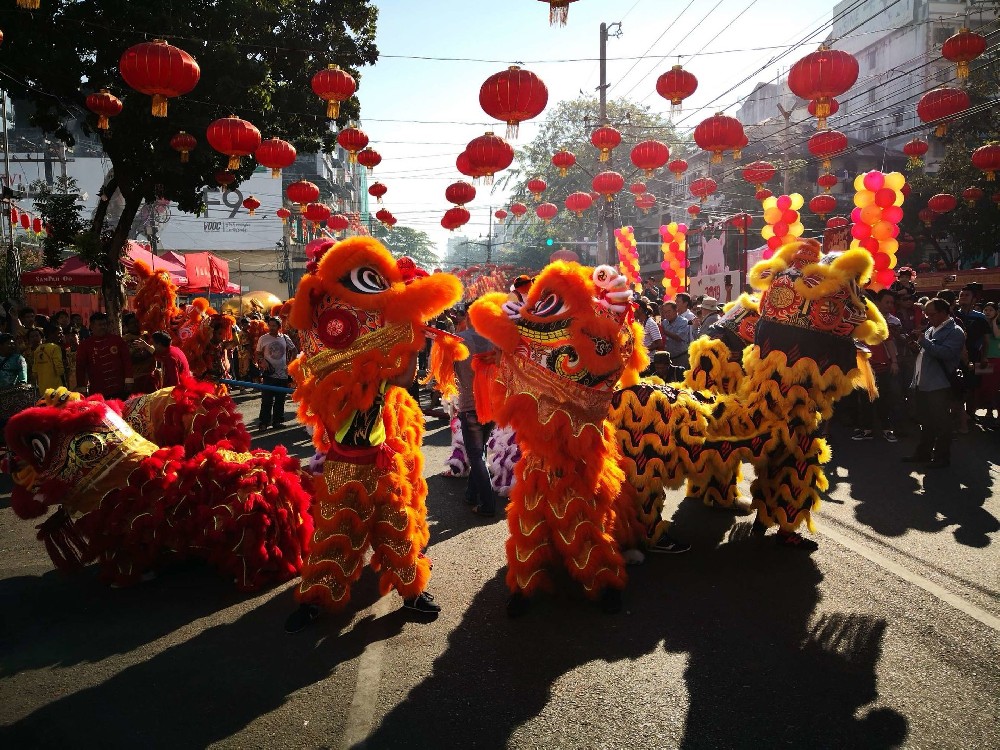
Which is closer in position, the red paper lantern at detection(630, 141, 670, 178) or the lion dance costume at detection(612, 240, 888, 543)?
the lion dance costume at detection(612, 240, 888, 543)

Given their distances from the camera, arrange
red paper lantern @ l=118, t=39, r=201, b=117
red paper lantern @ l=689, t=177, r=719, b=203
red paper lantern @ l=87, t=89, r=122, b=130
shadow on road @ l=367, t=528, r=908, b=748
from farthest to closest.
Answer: red paper lantern @ l=689, t=177, r=719, b=203 < red paper lantern @ l=87, t=89, r=122, b=130 < red paper lantern @ l=118, t=39, r=201, b=117 < shadow on road @ l=367, t=528, r=908, b=748

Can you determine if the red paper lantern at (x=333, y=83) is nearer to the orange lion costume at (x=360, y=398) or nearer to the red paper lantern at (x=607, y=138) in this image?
the red paper lantern at (x=607, y=138)

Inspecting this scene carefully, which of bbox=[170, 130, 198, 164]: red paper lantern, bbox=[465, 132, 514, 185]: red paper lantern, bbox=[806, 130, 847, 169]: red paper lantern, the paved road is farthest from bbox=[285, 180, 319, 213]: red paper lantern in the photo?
the paved road

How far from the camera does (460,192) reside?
14039mm

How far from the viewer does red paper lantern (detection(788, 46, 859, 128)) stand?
7359 millimetres

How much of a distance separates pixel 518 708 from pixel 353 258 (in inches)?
90.9

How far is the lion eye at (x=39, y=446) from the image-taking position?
402 cm

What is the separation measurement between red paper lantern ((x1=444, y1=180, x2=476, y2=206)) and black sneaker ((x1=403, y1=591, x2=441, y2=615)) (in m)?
11.2

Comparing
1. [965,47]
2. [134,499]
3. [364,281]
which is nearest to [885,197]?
[965,47]

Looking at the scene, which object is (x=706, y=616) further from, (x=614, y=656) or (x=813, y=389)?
(x=813, y=389)

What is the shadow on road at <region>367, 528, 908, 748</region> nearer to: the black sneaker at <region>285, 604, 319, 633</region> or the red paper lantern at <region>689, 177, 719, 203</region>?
the black sneaker at <region>285, 604, 319, 633</region>

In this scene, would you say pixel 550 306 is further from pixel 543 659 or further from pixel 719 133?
pixel 719 133

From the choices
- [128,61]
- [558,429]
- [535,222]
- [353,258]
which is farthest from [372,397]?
[535,222]

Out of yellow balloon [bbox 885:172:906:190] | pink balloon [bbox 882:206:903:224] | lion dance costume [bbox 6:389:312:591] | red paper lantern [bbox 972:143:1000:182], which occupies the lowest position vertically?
lion dance costume [bbox 6:389:312:591]
